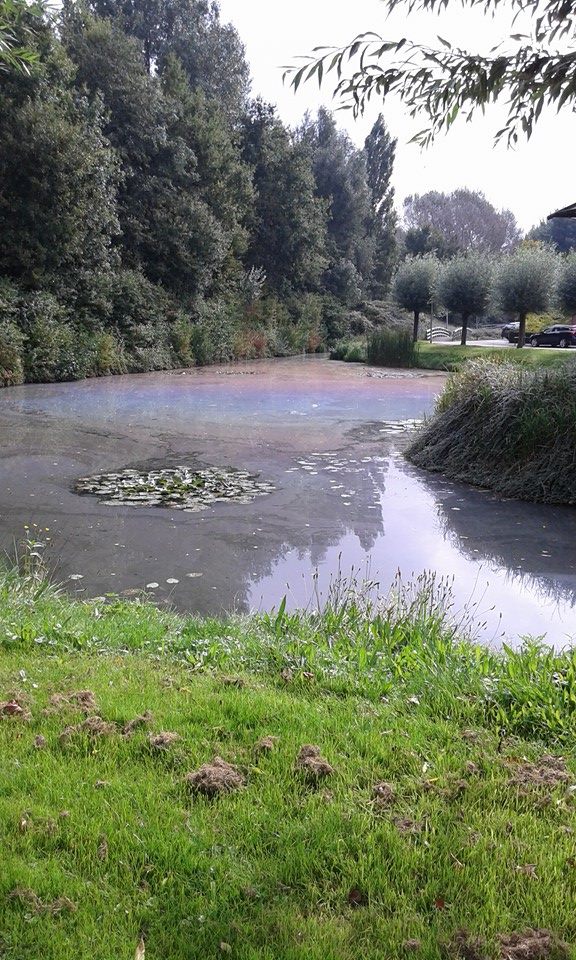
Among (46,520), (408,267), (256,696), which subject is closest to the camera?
(256,696)

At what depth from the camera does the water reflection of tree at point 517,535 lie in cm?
581

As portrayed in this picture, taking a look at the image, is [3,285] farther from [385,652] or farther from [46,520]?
[385,652]

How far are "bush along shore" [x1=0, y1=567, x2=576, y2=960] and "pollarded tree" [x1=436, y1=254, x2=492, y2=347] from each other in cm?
2879

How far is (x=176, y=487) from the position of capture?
8.36 m

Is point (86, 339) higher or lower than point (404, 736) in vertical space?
higher

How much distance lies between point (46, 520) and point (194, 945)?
5629 millimetres

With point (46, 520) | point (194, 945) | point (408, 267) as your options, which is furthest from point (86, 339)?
point (194, 945)

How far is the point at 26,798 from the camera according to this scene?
2428 mm

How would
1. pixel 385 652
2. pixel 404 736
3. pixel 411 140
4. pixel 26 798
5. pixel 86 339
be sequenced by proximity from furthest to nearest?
pixel 86 339
pixel 385 652
pixel 404 736
pixel 411 140
pixel 26 798

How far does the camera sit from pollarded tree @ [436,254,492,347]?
3047 centimetres

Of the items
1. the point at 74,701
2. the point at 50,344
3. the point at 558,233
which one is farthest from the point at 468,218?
the point at 74,701

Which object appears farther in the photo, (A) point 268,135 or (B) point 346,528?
(A) point 268,135

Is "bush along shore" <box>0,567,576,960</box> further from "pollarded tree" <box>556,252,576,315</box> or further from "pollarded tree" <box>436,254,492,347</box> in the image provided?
"pollarded tree" <box>436,254,492,347</box>

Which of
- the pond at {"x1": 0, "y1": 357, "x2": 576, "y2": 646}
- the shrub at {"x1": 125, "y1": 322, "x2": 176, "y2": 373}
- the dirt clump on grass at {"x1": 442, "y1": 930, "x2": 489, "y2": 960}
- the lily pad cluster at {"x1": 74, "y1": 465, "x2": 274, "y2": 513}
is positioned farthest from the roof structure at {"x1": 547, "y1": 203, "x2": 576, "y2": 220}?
the dirt clump on grass at {"x1": 442, "y1": 930, "x2": 489, "y2": 960}
